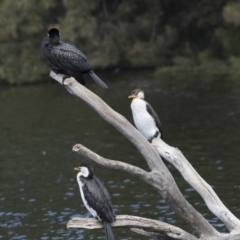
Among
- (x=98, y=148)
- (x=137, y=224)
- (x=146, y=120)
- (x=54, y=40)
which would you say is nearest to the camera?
Result: (x=137, y=224)

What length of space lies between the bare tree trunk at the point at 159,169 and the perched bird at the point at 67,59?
0.21 m

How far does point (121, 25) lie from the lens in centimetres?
4594

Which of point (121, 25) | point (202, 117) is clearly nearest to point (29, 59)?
point (121, 25)

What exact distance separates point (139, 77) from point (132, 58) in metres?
3.03

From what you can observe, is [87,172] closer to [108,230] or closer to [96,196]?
[96,196]

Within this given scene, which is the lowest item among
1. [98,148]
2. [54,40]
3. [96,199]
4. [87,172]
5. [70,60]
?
[96,199]

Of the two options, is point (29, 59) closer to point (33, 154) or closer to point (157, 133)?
point (33, 154)

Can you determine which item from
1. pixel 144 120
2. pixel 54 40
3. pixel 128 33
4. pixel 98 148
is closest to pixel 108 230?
pixel 144 120

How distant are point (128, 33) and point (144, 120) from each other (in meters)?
33.7

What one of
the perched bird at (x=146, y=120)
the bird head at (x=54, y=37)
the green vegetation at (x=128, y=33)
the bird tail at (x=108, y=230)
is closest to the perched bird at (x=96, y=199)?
the bird tail at (x=108, y=230)

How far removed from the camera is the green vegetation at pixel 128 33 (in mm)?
43656

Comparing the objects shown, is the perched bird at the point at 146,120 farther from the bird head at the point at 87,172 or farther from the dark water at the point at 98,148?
the dark water at the point at 98,148

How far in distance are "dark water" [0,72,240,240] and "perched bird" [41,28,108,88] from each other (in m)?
6.46

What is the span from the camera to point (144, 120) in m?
13.1
